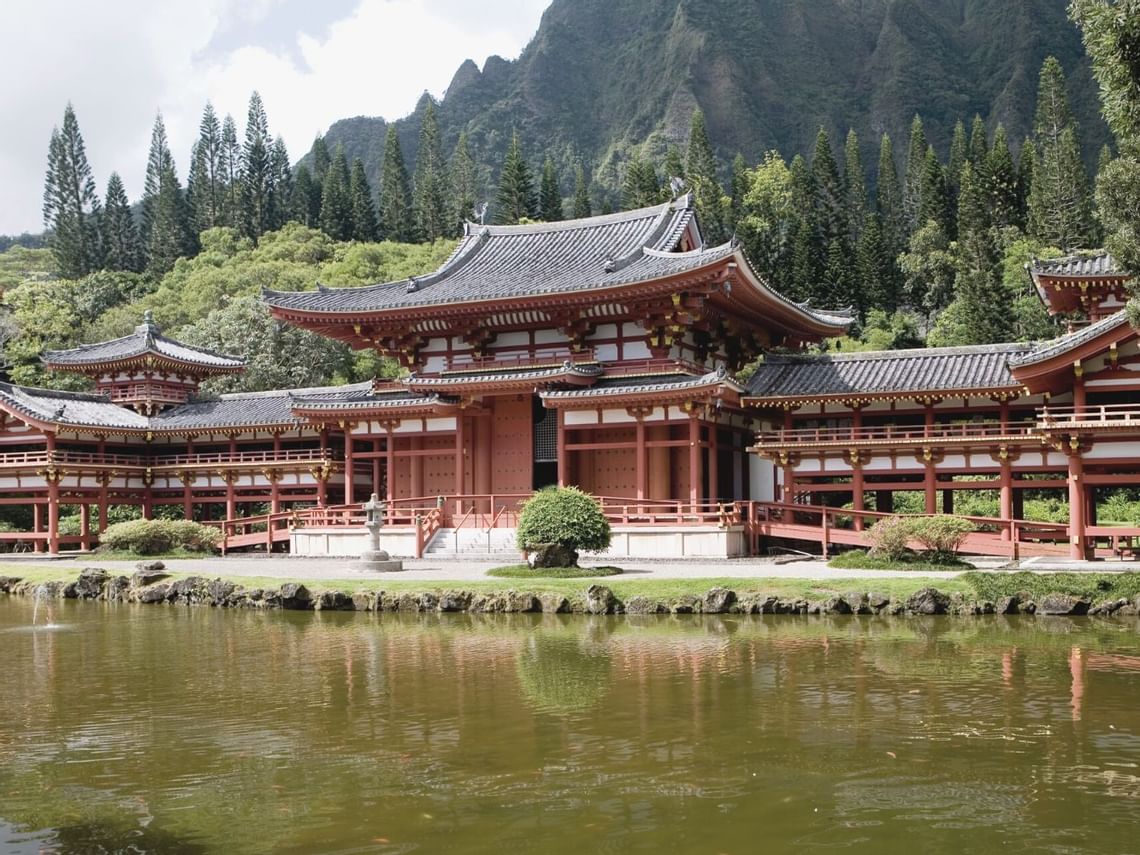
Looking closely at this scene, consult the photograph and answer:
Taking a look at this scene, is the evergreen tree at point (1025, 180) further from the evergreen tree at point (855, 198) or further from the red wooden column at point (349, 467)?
the red wooden column at point (349, 467)

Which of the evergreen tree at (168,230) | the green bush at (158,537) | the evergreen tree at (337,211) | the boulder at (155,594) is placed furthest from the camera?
the evergreen tree at (337,211)

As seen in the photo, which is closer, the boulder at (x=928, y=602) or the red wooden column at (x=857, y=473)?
the boulder at (x=928, y=602)

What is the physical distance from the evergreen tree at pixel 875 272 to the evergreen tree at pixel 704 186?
34.4 ft

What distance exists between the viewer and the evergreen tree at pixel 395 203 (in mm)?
100312

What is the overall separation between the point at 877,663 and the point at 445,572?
1415 centimetres

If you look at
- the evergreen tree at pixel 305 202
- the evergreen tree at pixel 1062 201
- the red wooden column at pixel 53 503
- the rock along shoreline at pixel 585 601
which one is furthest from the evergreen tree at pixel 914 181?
the rock along shoreline at pixel 585 601

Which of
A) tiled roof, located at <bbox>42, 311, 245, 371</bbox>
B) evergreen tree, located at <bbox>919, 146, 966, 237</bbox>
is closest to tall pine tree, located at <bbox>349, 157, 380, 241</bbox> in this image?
evergreen tree, located at <bbox>919, 146, 966, 237</bbox>

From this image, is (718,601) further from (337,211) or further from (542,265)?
(337,211)

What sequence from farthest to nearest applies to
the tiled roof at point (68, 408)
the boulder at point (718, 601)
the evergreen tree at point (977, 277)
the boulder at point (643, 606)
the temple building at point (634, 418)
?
the evergreen tree at point (977, 277)
the tiled roof at point (68, 408)
the temple building at point (634, 418)
the boulder at point (643, 606)
the boulder at point (718, 601)

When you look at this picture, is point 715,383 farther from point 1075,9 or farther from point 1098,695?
point 1098,695

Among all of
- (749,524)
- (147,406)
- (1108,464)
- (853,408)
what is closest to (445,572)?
(749,524)

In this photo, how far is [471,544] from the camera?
33125mm

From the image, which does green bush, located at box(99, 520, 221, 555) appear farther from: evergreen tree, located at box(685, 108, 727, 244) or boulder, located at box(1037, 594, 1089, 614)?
evergreen tree, located at box(685, 108, 727, 244)

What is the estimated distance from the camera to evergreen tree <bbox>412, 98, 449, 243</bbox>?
99.0 m
